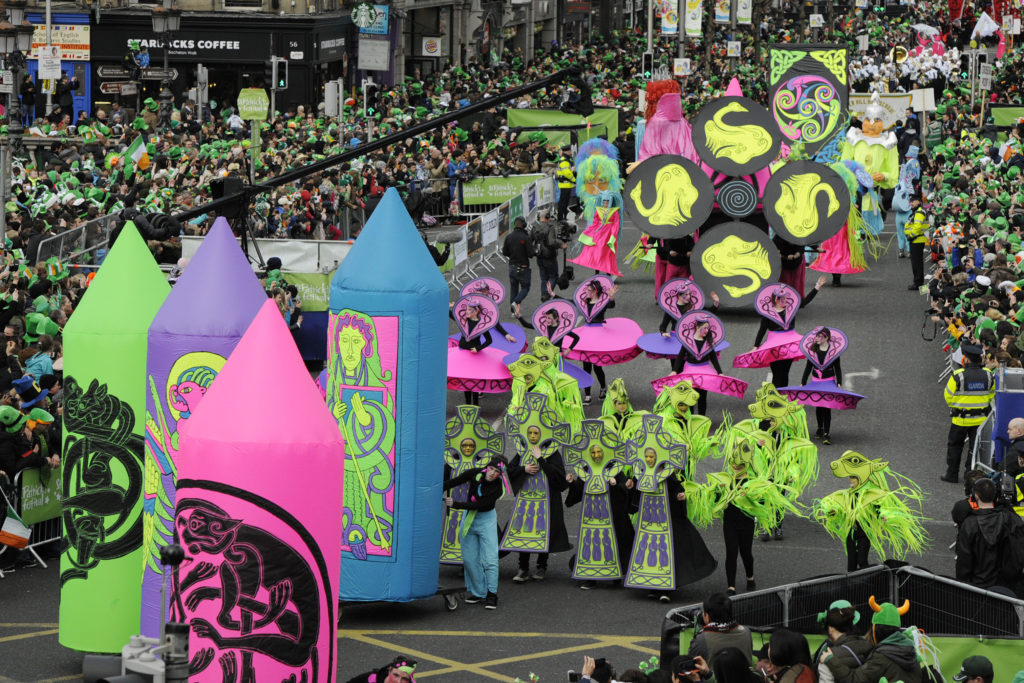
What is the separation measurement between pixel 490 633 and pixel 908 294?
1580 cm

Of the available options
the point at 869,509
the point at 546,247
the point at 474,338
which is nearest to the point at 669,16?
the point at 546,247

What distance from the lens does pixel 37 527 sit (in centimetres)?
1565

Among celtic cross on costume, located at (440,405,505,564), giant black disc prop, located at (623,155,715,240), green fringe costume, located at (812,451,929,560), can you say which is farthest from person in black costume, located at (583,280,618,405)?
green fringe costume, located at (812,451,929,560)

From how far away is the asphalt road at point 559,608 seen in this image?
1306cm

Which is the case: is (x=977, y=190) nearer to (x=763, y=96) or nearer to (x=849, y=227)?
(x=849, y=227)

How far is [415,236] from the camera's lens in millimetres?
13930

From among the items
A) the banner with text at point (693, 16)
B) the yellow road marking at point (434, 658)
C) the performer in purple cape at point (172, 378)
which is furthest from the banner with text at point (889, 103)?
the performer in purple cape at point (172, 378)

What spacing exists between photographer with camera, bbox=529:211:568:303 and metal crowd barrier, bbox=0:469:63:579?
35.0ft

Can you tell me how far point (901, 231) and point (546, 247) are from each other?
349 inches

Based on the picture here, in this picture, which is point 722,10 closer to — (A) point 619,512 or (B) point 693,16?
(B) point 693,16

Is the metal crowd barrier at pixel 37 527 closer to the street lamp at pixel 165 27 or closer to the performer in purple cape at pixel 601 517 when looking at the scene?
the performer in purple cape at pixel 601 517

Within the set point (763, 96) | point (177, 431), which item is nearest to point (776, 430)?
point (177, 431)

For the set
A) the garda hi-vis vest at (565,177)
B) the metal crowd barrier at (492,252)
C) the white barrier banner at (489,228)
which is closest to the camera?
the metal crowd barrier at (492,252)

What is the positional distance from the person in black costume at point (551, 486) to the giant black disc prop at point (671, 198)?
10316mm
